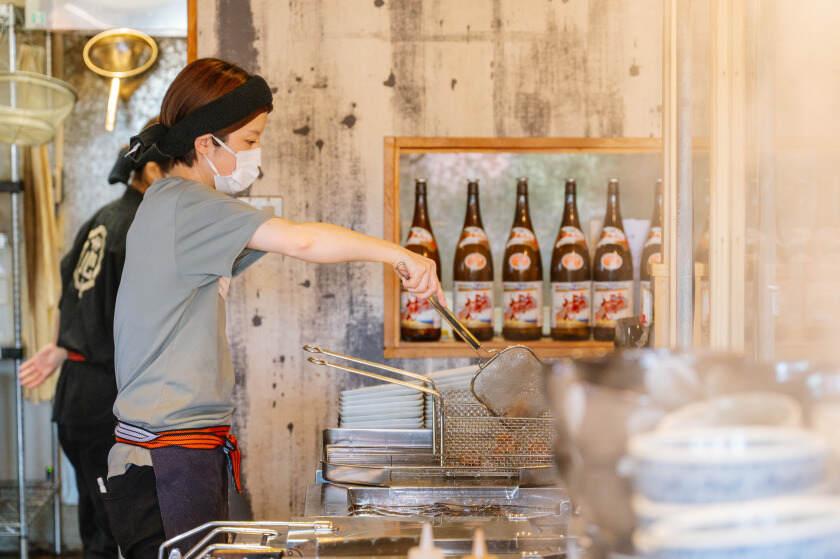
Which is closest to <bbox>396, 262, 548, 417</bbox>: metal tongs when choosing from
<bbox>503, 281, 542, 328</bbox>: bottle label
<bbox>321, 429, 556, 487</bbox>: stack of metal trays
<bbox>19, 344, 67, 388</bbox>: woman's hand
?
<bbox>321, 429, 556, 487</bbox>: stack of metal trays

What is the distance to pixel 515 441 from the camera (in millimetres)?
1861

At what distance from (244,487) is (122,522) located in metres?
0.92

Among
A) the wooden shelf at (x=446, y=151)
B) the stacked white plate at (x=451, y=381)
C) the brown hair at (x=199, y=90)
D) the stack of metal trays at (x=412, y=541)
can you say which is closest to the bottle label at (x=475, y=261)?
the wooden shelf at (x=446, y=151)

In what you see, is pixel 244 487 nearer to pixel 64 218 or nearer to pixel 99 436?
pixel 99 436

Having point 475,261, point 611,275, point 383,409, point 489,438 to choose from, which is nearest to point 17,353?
point 475,261

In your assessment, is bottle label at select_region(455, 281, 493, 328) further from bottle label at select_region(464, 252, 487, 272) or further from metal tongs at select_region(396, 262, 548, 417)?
metal tongs at select_region(396, 262, 548, 417)

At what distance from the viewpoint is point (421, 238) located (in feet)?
9.32

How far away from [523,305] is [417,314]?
31 centimetres

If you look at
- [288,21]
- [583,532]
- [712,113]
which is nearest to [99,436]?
[288,21]

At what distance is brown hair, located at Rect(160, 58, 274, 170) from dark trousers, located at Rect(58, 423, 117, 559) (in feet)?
4.43

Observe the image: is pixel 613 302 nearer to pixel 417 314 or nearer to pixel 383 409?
pixel 417 314

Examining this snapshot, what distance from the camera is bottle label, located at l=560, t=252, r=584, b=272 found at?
9.43 ft

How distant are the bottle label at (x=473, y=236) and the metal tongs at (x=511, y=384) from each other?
105cm

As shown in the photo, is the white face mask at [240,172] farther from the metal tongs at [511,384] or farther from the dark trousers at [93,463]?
the dark trousers at [93,463]
